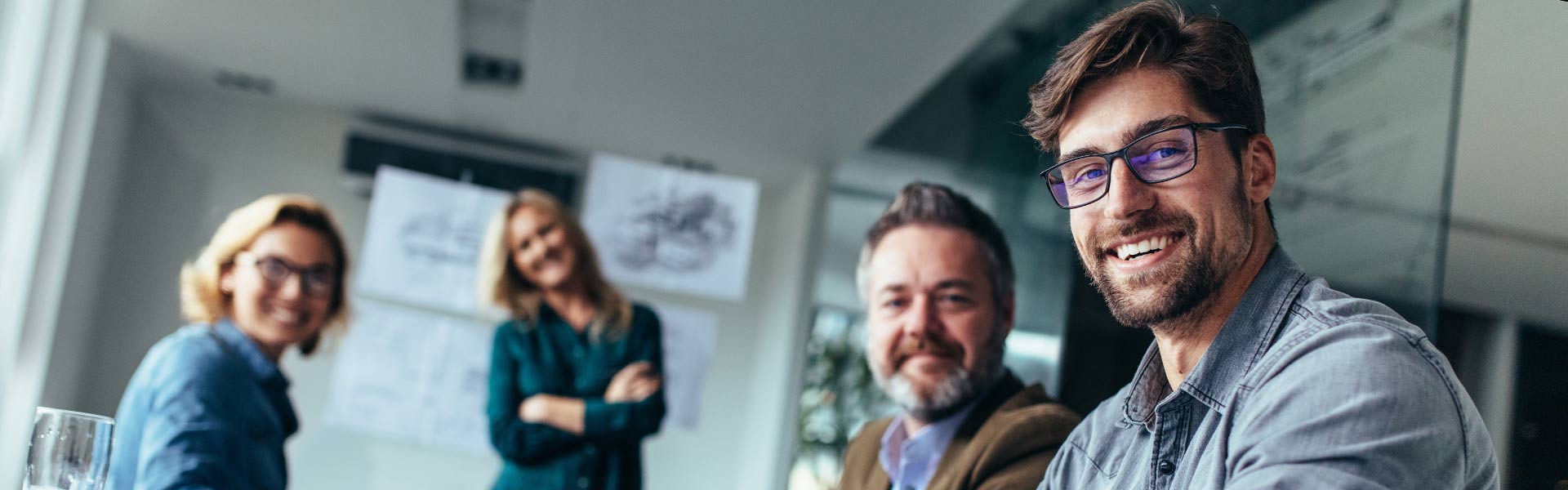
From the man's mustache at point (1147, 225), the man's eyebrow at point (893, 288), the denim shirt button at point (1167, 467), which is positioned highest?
the man's mustache at point (1147, 225)

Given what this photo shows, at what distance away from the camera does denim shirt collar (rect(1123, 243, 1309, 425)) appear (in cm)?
118

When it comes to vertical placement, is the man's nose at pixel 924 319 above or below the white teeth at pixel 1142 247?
below

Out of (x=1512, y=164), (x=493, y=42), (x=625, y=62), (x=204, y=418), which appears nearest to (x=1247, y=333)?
(x=1512, y=164)

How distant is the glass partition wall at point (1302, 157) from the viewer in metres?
1.80

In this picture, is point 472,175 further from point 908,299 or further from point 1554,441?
point 1554,441

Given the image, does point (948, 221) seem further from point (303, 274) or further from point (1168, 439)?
point (303, 274)

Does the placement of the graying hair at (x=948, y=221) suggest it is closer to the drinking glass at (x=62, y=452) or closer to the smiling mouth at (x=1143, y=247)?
the smiling mouth at (x=1143, y=247)

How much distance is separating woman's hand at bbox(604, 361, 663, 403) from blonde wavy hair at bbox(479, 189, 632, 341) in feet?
0.41

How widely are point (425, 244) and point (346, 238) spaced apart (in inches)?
10.1

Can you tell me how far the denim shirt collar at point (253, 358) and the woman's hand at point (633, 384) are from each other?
1.01 metres

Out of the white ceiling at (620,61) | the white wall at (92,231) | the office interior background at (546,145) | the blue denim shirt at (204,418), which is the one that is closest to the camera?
the blue denim shirt at (204,418)

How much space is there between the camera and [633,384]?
395 centimetres

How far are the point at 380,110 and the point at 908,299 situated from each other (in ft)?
8.74

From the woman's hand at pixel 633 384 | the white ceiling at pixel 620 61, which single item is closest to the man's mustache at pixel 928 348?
the white ceiling at pixel 620 61
